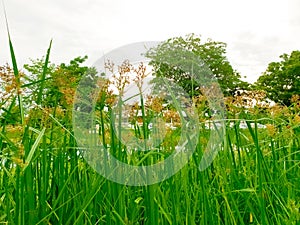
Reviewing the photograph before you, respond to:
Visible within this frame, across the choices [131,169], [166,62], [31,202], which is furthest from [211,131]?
[31,202]

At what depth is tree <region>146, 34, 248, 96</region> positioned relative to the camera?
6.25 feet

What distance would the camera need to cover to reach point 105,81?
118 cm

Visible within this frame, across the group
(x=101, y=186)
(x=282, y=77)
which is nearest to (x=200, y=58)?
(x=101, y=186)

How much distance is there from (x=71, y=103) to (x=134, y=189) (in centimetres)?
47

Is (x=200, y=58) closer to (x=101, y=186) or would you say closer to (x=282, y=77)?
(x=101, y=186)

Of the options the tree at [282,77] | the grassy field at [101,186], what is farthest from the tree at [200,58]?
the tree at [282,77]

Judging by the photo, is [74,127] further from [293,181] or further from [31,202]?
[293,181]

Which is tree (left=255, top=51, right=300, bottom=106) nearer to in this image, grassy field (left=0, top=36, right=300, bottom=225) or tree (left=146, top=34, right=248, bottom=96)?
tree (left=146, top=34, right=248, bottom=96)

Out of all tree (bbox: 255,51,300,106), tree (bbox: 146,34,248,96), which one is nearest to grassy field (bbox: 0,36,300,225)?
tree (bbox: 146,34,248,96)

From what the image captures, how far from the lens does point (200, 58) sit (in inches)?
85.8

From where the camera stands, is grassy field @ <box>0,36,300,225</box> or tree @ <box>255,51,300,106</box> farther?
tree @ <box>255,51,300,106</box>

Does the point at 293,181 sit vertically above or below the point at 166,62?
below

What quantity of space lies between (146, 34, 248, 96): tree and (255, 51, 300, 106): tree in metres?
2.68

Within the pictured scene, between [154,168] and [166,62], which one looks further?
[166,62]
